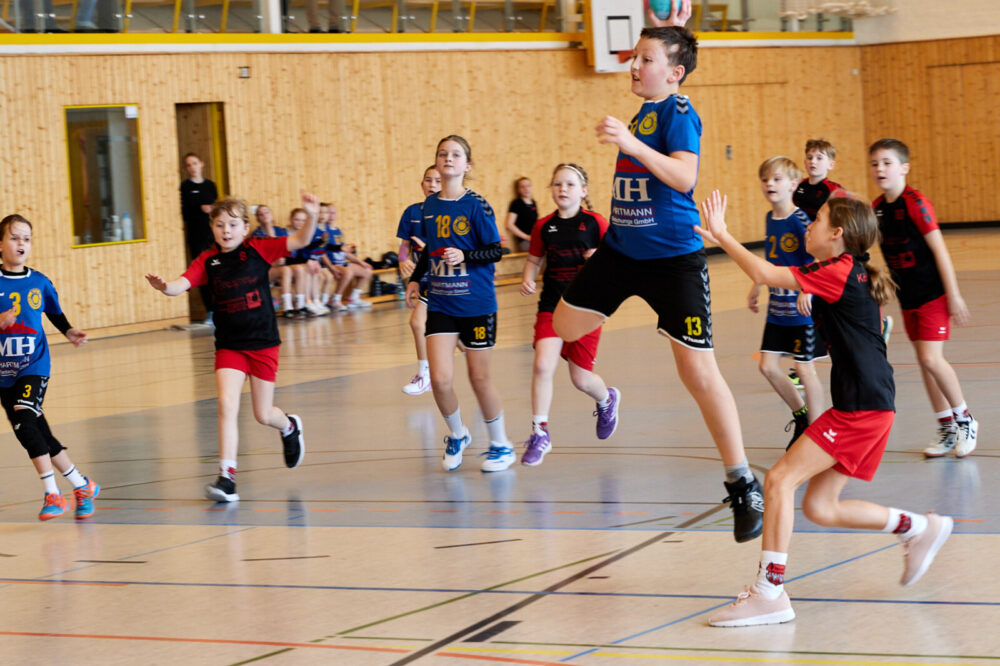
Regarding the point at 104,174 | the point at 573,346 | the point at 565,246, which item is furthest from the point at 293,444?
the point at 104,174

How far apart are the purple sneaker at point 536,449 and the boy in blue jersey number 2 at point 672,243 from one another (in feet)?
5.63

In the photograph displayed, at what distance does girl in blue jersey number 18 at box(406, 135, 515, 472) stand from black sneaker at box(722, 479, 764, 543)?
2.16 metres

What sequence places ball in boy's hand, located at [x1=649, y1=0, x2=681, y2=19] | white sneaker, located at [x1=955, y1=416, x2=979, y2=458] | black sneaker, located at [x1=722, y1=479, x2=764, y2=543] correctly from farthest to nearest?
1. ball in boy's hand, located at [x1=649, y1=0, x2=681, y2=19]
2. white sneaker, located at [x1=955, y1=416, x2=979, y2=458]
3. black sneaker, located at [x1=722, y1=479, x2=764, y2=543]

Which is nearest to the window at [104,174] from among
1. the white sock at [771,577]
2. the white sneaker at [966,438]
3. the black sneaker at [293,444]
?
the black sneaker at [293,444]

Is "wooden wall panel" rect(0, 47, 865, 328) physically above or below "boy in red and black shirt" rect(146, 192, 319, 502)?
above

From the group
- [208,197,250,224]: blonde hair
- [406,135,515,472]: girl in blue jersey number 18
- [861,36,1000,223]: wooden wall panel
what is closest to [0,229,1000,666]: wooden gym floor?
[406,135,515,472]: girl in blue jersey number 18

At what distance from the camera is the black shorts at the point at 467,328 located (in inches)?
265

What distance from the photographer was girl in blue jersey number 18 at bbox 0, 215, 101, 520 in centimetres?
619

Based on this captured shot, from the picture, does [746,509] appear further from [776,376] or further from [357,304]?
[357,304]

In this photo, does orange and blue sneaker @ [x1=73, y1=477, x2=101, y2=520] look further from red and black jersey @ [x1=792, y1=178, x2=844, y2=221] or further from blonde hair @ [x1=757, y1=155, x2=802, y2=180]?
red and black jersey @ [x1=792, y1=178, x2=844, y2=221]

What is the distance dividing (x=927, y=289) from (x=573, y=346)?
1977 mm

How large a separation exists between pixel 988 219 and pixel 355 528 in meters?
23.0

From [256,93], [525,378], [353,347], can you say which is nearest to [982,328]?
[525,378]

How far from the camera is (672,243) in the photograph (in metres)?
5.00
